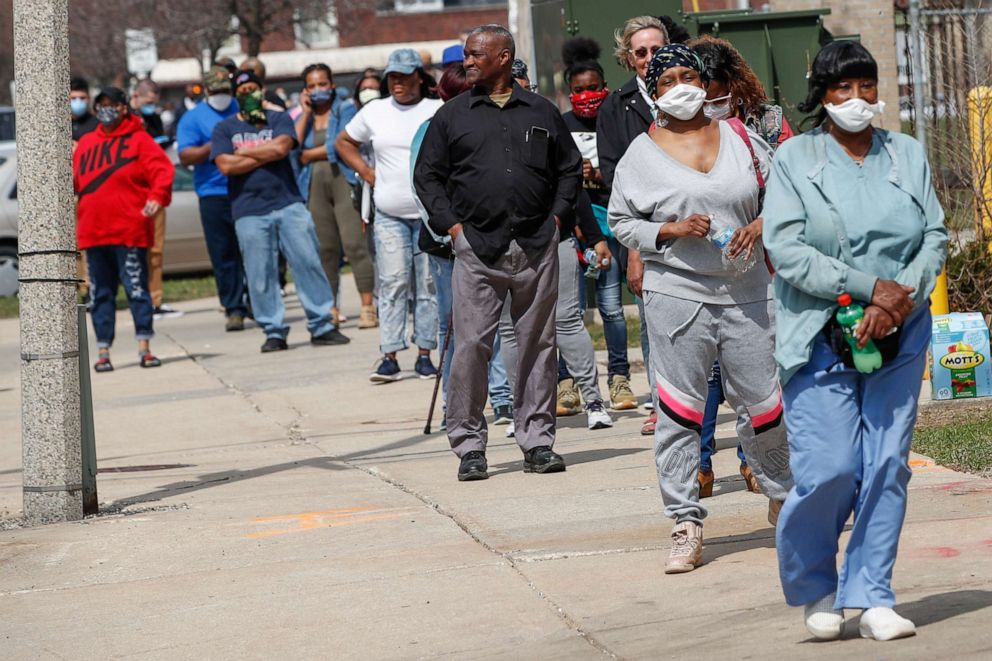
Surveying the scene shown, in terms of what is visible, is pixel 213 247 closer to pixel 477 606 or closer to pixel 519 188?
pixel 519 188

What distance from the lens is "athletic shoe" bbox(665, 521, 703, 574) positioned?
585 cm

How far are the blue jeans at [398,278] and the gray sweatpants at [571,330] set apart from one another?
2183mm

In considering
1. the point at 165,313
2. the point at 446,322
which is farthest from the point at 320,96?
the point at 446,322

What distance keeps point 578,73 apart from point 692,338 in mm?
3523

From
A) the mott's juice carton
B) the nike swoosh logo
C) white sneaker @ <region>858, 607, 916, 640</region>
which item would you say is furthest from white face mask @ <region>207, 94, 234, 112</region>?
white sneaker @ <region>858, 607, 916, 640</region>

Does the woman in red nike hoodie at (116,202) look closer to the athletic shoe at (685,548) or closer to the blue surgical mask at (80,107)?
the blue surgical mask at (80,107)

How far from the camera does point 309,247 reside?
12.9 metres

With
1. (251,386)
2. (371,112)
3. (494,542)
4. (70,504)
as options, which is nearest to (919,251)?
(494,542)

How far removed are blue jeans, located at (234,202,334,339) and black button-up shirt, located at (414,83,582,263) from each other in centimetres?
519

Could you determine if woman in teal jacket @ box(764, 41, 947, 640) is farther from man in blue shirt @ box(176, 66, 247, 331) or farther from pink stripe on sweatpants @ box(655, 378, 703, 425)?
man in blue shirt @ box(176, 66, 247, 331)

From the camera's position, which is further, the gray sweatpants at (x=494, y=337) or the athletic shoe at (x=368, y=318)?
the athletic shoe at (x=368, y=318)

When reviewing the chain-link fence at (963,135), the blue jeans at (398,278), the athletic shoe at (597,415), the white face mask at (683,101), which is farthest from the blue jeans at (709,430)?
the blue jeans at (398,278)

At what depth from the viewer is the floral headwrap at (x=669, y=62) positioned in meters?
5.95

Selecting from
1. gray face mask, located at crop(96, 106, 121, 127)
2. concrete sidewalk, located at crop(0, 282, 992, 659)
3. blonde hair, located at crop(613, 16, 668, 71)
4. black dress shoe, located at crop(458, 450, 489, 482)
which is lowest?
concrete sidewalk, located at crop(0, 282, 992, 659)
